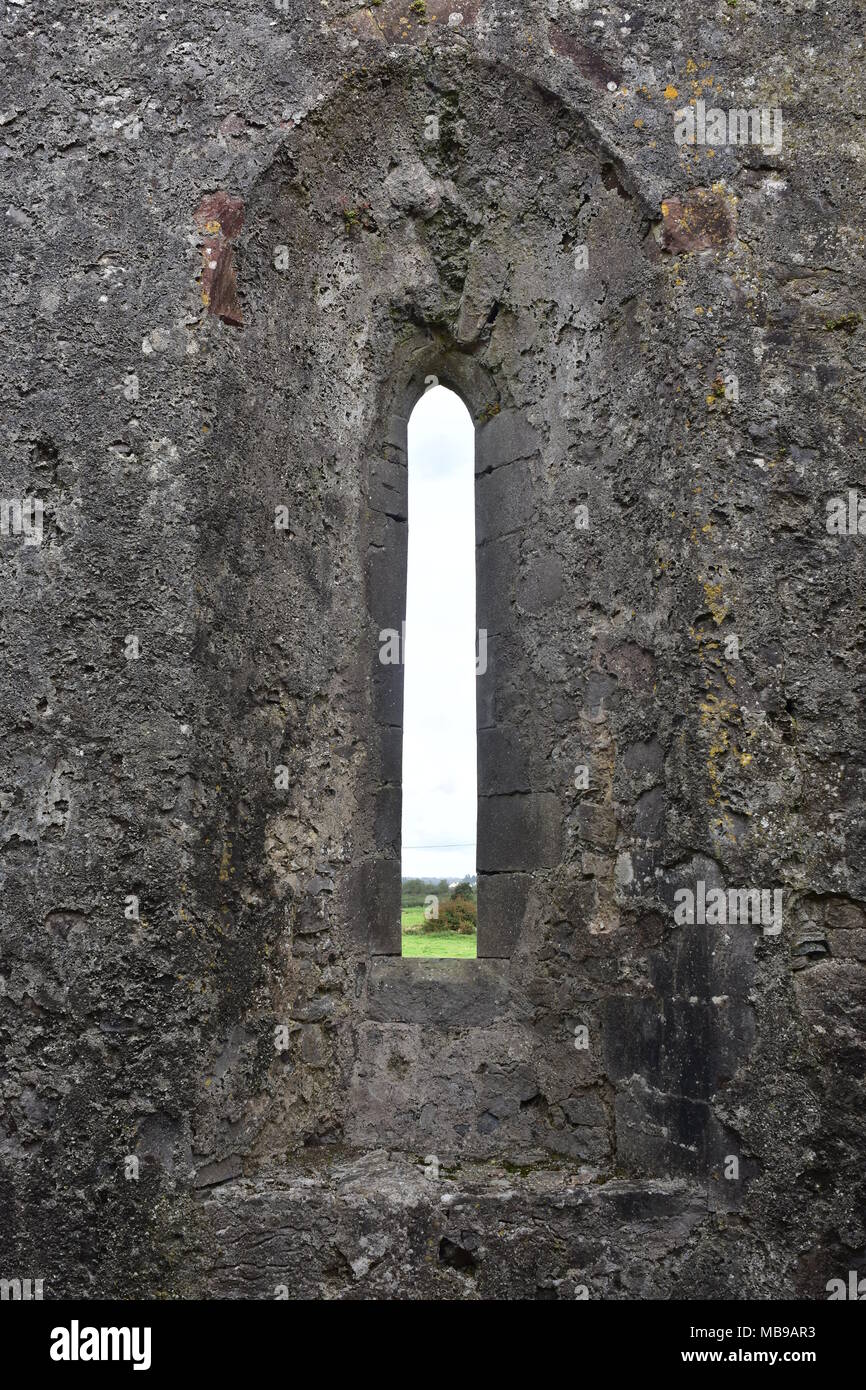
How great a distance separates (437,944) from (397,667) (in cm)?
151

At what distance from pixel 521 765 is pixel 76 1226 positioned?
2333 millimetres

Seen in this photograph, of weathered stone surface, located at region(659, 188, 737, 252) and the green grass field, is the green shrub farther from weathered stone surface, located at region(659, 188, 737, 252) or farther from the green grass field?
weathered stone surface, located at region(659, 188, 737, 252)

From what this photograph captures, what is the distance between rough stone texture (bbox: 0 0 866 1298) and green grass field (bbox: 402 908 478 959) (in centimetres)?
49

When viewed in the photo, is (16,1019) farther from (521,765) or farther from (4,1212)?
(521,765)

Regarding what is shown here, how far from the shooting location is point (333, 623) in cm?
488

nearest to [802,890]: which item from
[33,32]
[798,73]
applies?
[798,73]

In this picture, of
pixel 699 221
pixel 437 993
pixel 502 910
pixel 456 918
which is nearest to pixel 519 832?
pixel 502 910

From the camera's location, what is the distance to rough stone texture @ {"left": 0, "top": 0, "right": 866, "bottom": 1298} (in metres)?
4.04

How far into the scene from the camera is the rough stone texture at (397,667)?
4.04 m

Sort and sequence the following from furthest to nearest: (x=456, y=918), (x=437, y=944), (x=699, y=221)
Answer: (x=456, y=918), (x=437, y=944), (x=699, y=221)

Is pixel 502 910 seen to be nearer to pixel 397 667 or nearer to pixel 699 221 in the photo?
pixel 397 667

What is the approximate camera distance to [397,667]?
5062 mm

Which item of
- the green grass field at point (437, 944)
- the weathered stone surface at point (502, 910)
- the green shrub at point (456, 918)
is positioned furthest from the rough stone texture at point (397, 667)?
the green shrub at point (456, 918)

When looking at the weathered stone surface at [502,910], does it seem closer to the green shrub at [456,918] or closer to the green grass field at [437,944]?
the green grass field at [437,944]
